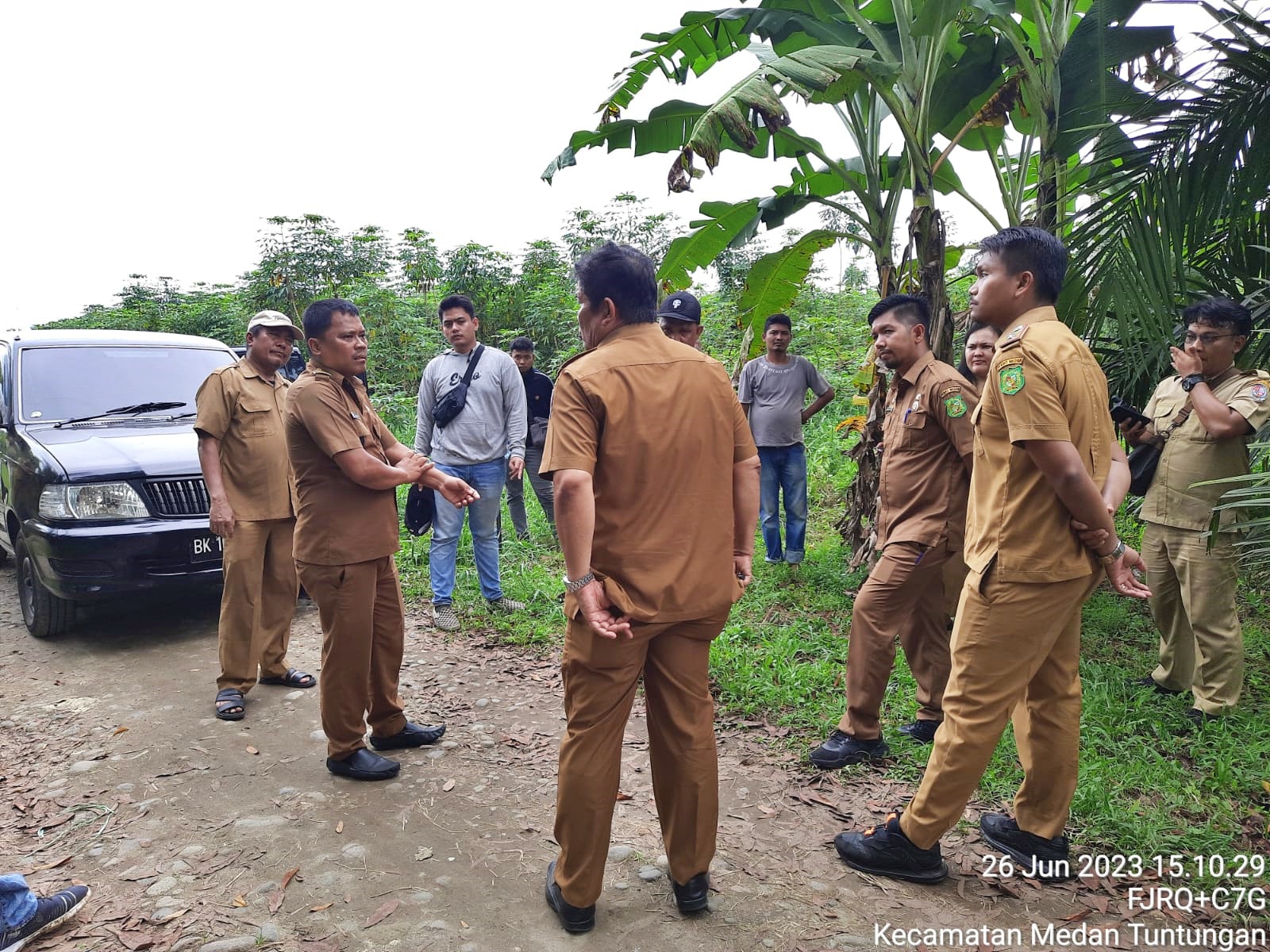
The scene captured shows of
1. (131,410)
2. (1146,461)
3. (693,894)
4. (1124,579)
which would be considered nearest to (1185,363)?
(1146,461)

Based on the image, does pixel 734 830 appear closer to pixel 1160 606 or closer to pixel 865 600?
pixel 865 600

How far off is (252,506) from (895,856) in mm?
3656

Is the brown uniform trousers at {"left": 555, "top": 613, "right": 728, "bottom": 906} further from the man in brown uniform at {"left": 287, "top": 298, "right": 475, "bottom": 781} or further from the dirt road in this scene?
the man in brown uniform at {"left": 287, "top": 298, "right": 475, "bottom": 781}

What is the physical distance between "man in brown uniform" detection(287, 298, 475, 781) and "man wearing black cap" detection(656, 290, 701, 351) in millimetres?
1779

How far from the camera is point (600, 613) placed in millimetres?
2340

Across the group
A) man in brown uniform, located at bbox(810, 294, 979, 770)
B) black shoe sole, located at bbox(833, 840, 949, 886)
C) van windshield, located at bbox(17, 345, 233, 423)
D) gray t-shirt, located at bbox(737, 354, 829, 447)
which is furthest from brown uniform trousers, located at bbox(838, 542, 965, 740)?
van windshield, located at bbox(17, 345, 233, 423)

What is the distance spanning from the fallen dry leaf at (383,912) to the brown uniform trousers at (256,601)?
2.01 meters

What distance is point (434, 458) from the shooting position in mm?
5820

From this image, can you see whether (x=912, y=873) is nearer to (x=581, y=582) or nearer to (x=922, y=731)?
(x=922, y=731)

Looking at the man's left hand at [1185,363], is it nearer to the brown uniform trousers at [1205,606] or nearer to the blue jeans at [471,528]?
the brown uniform trousers at [1205,606]

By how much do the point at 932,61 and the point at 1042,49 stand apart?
64cm

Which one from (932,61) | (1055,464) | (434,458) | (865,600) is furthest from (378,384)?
(1055,464)

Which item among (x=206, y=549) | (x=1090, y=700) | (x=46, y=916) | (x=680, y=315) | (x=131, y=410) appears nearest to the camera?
(x=46, y=916)

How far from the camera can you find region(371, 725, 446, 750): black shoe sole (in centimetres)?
388
